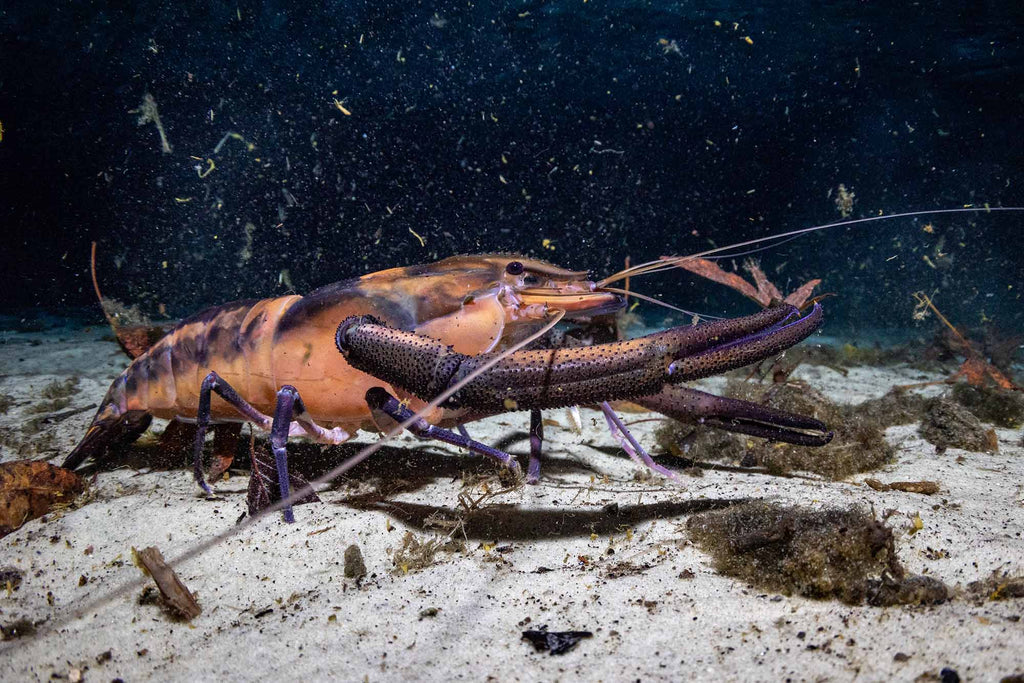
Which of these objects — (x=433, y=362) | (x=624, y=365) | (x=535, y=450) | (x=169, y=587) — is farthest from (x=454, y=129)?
(x=169, y=587)

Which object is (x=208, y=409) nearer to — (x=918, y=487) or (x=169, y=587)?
(x=169, y=587)

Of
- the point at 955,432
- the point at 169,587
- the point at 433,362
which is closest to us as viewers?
the point at 169,587

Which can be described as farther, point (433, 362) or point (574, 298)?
point (574, 298)

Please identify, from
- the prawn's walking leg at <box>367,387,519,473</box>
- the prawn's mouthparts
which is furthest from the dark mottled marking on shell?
the prawn's mouthparts

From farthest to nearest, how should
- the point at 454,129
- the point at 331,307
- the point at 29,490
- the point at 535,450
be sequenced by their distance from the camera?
the point at 454,129 < the point at 535,450 < the point at 331,307 < the point at 29,490

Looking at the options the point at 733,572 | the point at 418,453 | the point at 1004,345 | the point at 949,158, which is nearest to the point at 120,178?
the point at 418,453

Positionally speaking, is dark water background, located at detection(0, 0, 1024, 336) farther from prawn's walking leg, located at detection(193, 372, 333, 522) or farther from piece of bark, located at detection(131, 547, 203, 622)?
piece of bark, located at detection(131, 547, 203, 622)

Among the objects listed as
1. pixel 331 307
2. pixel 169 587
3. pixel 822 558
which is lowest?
pixel 822 558
